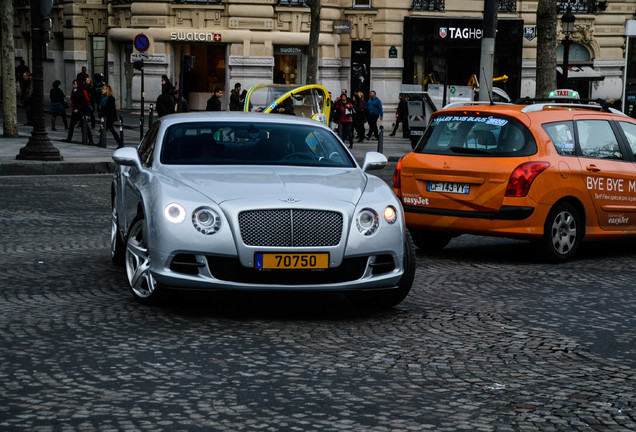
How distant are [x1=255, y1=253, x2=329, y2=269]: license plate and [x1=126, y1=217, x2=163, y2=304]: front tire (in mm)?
774

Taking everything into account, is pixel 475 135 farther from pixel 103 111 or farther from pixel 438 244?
pixel 103 111

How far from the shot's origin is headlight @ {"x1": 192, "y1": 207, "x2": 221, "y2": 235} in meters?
6.87

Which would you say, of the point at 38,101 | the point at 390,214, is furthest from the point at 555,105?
the point at 38,101

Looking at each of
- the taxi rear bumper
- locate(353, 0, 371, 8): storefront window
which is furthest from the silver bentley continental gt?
locate(353, 0, 371, 8): storefront window

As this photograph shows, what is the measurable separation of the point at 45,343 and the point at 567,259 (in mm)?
5688

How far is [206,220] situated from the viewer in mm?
6906

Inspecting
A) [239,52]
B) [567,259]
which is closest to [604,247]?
[567,259]

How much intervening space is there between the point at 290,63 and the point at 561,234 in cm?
3103

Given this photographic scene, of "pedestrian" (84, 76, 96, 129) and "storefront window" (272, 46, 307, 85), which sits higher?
"storefront window" (272, 46, 307, 85)

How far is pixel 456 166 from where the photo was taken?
10.2 m

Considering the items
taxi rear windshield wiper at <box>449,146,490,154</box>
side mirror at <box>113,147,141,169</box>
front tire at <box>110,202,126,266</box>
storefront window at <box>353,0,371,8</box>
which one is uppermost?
storefront window at <box>353,0,371,8</box>

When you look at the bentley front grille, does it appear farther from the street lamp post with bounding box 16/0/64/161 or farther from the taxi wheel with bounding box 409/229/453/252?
the street lamp post with bounding box 16/0/64/161

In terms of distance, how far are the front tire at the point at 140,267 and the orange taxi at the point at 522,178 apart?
363 centimetres

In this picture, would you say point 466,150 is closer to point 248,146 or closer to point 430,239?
point 430,239
